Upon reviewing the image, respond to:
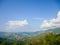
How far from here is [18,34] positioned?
5.64 m

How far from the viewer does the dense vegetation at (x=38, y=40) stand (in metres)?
5.51

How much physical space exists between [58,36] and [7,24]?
179cm

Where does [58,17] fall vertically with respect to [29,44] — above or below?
above

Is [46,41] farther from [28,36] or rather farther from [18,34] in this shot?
[18,34]

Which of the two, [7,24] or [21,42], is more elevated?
[7,24]

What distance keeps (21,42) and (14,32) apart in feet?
1.41

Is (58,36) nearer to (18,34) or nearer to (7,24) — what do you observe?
(18,34)

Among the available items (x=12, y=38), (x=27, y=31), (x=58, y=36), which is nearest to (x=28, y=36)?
(x=27, y=31)

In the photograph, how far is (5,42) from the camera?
550cm

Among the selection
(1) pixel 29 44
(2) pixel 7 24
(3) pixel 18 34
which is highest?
(2) pixel 7 24

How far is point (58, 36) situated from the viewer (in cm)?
577

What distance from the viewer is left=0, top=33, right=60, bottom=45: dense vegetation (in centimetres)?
551

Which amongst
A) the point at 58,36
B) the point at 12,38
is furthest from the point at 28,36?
the point at 58,36

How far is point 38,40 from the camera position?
18.4ft
